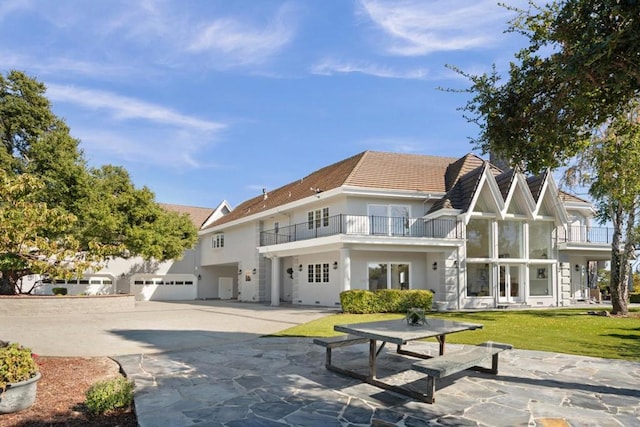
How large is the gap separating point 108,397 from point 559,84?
833 cm

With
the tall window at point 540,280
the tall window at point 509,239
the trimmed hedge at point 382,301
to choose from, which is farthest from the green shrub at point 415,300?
the tall window at point 540,280

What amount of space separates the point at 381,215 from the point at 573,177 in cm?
924

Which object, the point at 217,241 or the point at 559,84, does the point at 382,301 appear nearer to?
the point at 559,84

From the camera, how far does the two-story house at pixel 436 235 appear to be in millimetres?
23016

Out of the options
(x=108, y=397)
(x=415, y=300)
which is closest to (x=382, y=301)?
(x=415, y=300)

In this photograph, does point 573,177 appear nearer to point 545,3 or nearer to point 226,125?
point 545,3

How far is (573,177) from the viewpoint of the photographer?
783 inches

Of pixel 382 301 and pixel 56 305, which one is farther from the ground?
pixel 382 301

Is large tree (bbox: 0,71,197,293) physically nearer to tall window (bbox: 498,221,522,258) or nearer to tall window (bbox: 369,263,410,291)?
tall window (bbox: 369,263,410,291)

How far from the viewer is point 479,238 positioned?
24281 millimetres

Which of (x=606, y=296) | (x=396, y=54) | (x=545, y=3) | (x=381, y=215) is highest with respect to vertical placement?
(x=396, y=54)

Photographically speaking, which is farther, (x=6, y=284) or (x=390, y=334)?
(x=6, y=284)

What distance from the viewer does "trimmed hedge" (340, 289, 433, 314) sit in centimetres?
2009

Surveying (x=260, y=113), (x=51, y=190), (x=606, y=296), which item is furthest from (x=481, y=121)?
(x=606, y=296)
